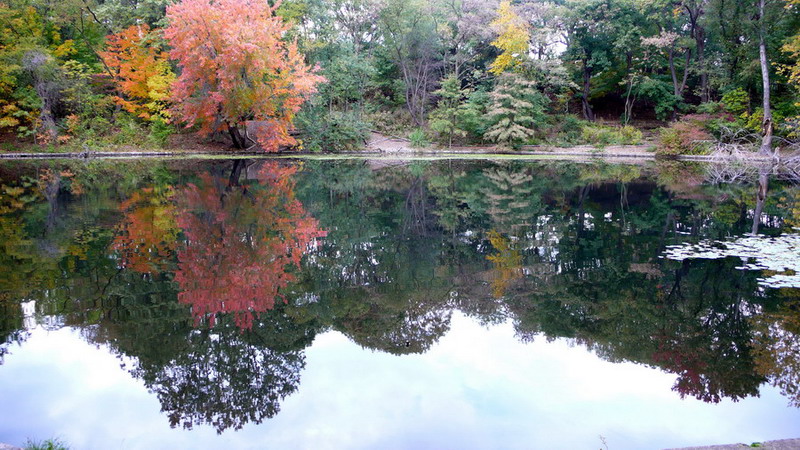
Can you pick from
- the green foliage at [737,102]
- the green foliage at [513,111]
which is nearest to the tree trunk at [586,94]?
the green foliage at [513,111]

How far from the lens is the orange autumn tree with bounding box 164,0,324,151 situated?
2553 centimetres

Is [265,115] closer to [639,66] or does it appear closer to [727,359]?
[639,66]

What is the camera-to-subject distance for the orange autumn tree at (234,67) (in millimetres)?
25531

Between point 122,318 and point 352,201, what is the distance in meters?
8.81

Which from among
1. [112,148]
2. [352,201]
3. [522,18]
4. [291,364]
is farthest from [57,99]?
[291,364]

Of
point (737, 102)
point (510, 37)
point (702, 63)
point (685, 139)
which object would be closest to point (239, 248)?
point (685, 139)

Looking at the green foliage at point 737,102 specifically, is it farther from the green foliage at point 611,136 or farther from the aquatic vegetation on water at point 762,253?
the aquatic vegetation on water at point 762,253

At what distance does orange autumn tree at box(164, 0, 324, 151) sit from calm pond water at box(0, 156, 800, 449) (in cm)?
1534

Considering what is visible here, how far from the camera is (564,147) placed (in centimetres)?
3278

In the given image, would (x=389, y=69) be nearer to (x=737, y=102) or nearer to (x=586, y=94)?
(x=586, y=94)

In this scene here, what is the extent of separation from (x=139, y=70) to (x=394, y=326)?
1228 inches

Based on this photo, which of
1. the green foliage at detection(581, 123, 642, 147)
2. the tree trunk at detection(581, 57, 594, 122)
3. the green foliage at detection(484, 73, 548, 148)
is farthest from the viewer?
the tree trunk at detection(581, 57, 594, 122)

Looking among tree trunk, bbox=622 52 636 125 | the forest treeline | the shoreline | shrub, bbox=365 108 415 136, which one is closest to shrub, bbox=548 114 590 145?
the forest treeline

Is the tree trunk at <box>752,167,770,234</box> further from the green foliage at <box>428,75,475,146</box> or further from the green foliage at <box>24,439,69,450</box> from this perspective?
the green foliage at <box>428,75,475,146</box>
